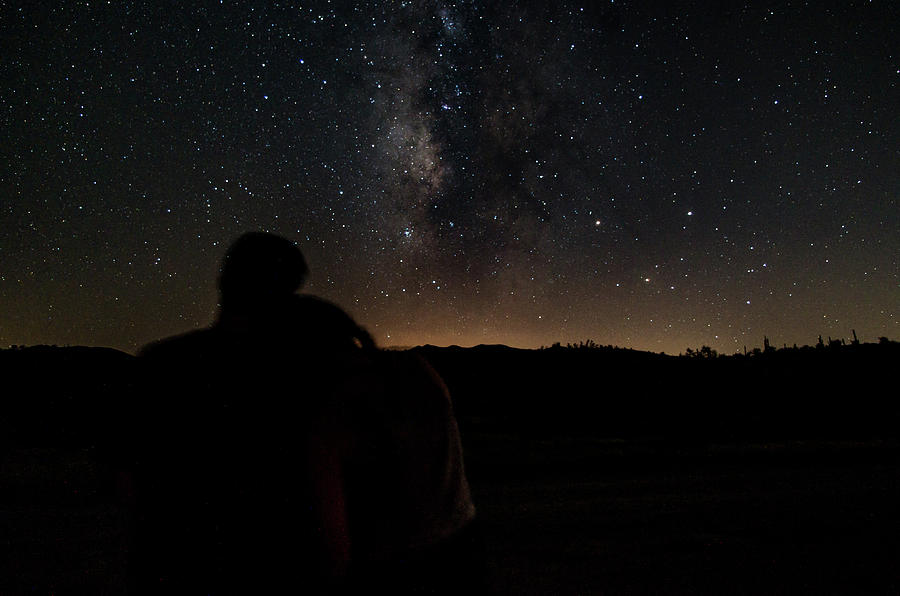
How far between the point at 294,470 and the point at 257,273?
600 mm

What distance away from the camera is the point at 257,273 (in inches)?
65.7

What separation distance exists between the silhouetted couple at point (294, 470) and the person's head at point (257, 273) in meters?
0.15

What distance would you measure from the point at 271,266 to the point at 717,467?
12920 millimetres

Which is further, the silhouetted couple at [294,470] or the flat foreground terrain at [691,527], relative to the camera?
the flat foreground terrain at [691,527]

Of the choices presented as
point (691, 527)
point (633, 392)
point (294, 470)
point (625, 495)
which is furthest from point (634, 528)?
point (633, 392)

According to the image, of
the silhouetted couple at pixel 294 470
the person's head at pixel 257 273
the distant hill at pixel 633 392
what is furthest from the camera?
the distant hill at pixel 633 392

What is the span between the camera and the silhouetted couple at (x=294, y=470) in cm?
136

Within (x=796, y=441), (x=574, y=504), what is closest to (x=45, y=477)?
(x=574, y=504)

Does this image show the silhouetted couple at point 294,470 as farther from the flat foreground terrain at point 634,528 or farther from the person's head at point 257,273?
the flat foreground terrain at point 634,528

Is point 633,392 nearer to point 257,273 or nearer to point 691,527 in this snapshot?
point 691,527

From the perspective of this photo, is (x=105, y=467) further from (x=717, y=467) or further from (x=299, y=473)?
(x=717, y=467)

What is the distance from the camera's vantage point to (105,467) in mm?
1634

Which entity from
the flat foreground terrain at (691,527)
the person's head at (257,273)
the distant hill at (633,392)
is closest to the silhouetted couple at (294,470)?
the person's head at (257,273)

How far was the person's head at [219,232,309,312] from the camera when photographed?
166cm
